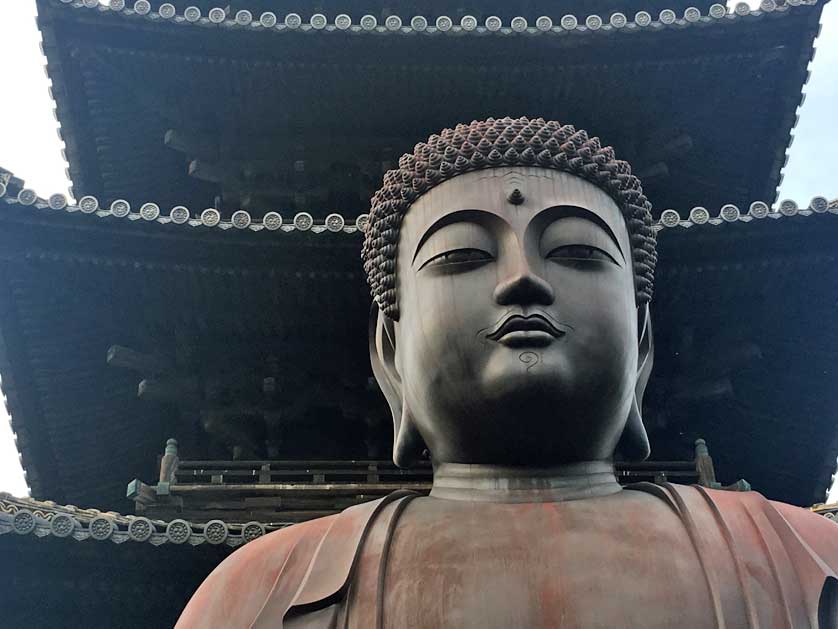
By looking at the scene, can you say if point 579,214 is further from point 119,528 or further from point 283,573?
point 119,528

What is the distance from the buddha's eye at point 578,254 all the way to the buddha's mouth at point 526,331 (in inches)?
11.3

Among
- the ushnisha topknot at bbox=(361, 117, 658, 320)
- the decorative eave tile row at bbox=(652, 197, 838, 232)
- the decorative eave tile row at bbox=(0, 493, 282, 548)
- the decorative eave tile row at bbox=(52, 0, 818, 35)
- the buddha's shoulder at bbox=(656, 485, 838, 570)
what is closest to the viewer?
the buddha's shoulder at bbox=(656, 485, 838, 570)

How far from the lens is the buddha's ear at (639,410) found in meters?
3.66

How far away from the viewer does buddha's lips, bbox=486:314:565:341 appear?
3146mm

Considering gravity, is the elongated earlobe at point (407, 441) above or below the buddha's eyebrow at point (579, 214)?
below

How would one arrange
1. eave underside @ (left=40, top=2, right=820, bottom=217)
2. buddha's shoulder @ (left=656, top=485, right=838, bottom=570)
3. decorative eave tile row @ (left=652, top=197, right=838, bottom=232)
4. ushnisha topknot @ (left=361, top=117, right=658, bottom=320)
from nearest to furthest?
buddha's shoulder @ (left=656, top=485, right=838, bottom=570) < ushnisha topknot @ (left=361, top=117, right=658, bottom=320) < decorative eave tile row @ (left=652, top=197, right=838, bottom=232) < eave underside @ (left=40, top=2, right=820, bottom=217)

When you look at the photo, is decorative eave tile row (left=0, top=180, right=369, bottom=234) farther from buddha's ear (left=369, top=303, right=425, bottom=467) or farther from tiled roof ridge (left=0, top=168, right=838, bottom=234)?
buddha's ear (left=369, top=303, right=425, bottom=467)

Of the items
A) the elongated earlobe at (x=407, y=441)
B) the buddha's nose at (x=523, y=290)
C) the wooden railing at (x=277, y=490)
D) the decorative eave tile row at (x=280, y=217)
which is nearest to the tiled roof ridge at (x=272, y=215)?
the decorative eave tile row at (x=280, y=217)

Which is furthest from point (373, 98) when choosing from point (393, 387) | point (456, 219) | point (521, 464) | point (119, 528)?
point (521, 464)

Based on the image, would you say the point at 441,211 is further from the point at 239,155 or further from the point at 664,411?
the point at 239,155

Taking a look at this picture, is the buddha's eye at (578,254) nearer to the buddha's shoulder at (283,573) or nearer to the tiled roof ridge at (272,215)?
the buddha's shoulder at (283,573)

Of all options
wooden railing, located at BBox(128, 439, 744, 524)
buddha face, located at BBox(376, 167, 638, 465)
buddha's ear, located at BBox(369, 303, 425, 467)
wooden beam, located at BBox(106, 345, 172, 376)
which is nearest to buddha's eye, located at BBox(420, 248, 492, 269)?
buddha face, located at BBox(376, 167, 638, 465)

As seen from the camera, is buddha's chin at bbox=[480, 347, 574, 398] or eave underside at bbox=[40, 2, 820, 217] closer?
buddha's chin at bbox=[480, 347, 574, 398]

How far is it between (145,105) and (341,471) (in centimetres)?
430
